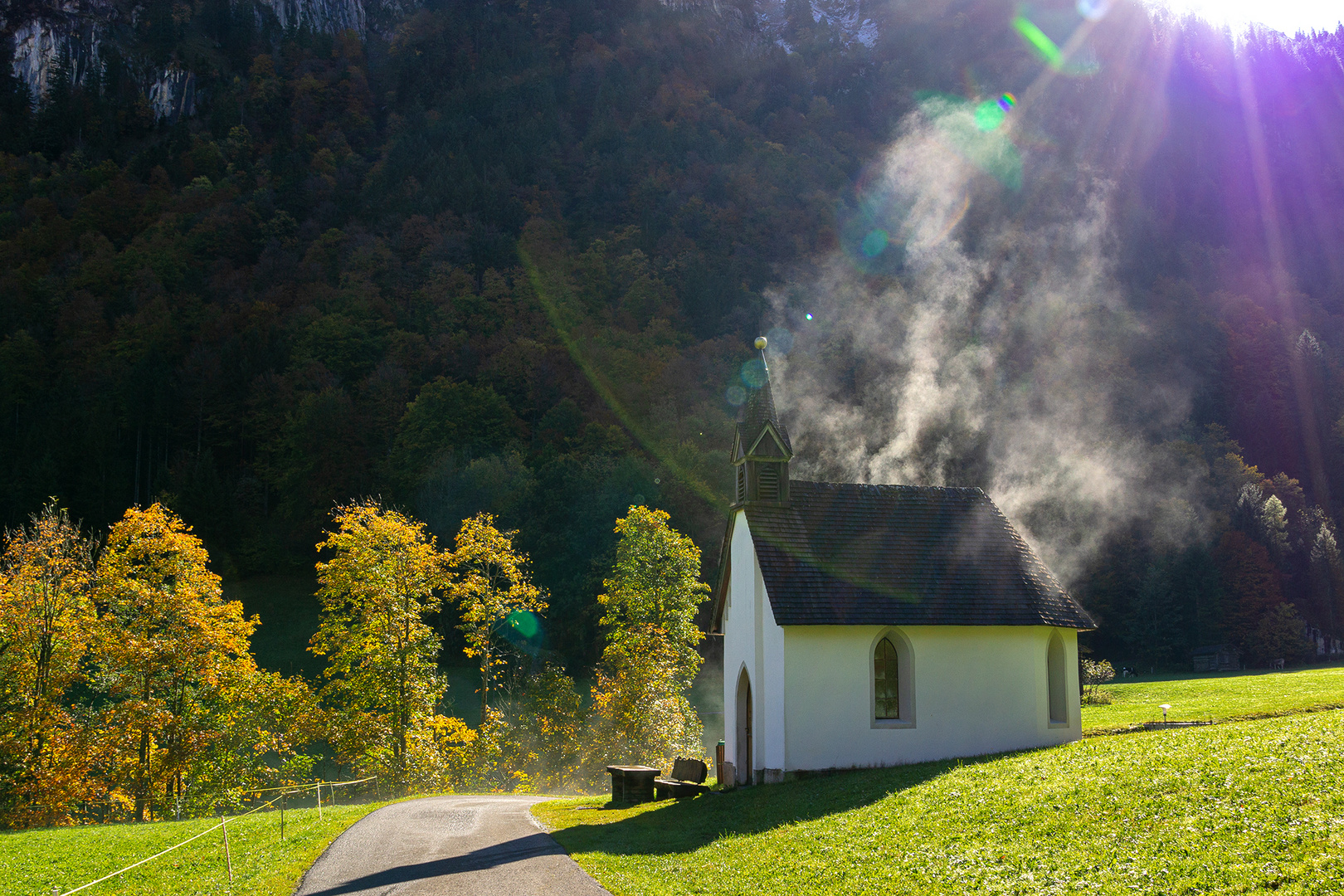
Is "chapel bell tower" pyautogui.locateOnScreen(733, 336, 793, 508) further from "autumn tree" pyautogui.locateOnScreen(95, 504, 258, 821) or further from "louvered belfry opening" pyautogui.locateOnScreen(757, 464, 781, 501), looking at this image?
"autumn tree" pyautogui.locateOnScreen(95, 504, 258, 821)

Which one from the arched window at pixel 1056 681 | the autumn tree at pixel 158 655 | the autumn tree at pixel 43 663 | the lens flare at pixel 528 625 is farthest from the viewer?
the lens flare at pixel 528 625

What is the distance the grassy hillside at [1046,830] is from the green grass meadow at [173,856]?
16.3ft

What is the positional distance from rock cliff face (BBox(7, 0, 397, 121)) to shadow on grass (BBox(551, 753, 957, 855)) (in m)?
145

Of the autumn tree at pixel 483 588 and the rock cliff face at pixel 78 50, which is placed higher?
the rock cliff face at pixel 78 50

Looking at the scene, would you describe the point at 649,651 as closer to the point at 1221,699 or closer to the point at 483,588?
the point at 483,588

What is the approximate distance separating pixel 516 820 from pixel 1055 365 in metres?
90.7

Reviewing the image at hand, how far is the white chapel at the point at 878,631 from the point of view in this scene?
24.0 metres

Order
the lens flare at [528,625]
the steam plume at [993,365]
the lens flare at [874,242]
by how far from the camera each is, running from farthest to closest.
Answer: the lens flare at [874,242] → the steam plume at [993,365] → the lens flare at [528,625]

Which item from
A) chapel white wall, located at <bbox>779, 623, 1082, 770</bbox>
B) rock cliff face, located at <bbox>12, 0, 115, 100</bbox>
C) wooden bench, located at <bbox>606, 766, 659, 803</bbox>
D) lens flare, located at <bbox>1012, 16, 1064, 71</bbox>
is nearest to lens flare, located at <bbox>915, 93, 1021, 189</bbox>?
lens flare, located at <bbox>1012, 16, 1064, 71</bbox>

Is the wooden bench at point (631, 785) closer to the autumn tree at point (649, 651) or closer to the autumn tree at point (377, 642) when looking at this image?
the autumn tree at point (377, 642)

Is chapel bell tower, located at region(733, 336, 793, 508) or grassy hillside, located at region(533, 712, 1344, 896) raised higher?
chapel bell tower, located at region(733, 336, 793, 508)

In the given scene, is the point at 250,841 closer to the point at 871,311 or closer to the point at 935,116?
the point at 871,311

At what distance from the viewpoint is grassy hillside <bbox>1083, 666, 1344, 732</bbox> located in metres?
27.7

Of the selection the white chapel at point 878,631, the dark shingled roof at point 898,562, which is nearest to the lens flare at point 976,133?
the dark shingled roof at point 898,562
